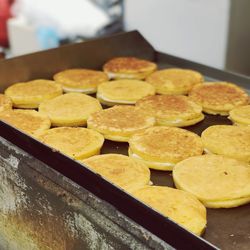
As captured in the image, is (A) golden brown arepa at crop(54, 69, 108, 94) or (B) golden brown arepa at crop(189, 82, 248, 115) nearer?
(B) golden brown arepa at crop(189, 82, 248, 115)

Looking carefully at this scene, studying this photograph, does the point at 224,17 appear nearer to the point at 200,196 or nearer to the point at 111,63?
the point at 111,63

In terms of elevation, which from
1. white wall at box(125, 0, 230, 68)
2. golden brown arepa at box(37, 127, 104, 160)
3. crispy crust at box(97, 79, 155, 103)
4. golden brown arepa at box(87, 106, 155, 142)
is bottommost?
golden brown arepa at box(37, 127, 104, 160)

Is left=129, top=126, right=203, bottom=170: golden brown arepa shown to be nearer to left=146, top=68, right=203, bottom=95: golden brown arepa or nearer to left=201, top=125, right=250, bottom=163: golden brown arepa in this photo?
left=201, top=125, right=250, bottom=163: golden brown arepa

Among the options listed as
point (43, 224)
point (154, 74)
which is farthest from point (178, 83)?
point (43, 224)

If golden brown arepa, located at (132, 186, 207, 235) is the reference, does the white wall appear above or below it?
above

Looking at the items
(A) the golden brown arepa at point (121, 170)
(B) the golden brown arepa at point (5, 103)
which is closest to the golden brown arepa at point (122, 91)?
(B) the golden brown arepa at point (5, 103)

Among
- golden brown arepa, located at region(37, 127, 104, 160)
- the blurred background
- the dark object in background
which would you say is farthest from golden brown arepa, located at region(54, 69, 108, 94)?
the dark object in background

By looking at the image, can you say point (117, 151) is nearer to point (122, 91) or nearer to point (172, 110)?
point (172, 110)

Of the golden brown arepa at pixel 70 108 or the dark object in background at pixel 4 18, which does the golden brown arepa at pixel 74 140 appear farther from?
the dark object in background at pixel 4 18
